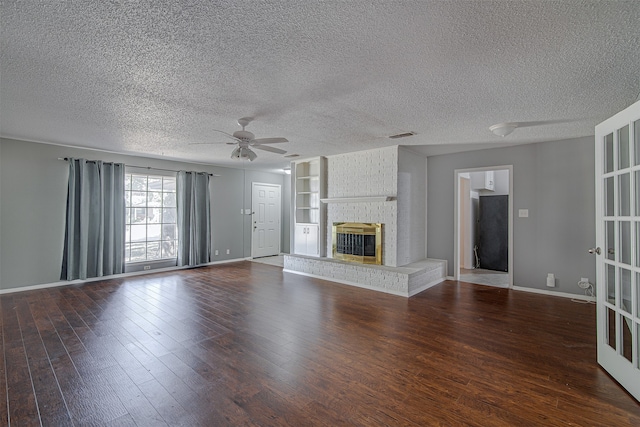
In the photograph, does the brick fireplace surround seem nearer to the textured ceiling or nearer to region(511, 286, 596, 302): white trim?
region(511, 286, 596, 302): white trim

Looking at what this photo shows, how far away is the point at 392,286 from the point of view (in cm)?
465

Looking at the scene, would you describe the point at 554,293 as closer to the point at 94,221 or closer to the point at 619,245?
the point at 619,245

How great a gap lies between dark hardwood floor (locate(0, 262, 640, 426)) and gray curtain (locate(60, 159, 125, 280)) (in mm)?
1023

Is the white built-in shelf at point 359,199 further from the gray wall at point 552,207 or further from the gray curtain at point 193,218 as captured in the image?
the gray curtain at point 193,218

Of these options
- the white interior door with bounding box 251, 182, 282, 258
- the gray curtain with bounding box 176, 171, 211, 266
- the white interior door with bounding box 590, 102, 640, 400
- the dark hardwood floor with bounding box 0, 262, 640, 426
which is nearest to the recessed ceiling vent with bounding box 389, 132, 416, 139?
Result: the white interior door with bounding box 590, 102, 640, 400

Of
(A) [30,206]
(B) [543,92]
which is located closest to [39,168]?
(A) [30,206]

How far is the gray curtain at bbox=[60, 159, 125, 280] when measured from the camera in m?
5.16

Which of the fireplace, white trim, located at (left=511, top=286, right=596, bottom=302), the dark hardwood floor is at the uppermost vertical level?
the fireplace

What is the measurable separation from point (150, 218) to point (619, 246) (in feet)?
24.5

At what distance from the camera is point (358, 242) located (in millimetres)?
5473

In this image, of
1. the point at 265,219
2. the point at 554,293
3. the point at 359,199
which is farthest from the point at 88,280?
the point at 554,293

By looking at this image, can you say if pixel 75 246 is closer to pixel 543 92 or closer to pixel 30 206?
pixel 30 206

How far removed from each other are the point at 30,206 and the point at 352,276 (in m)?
5.68

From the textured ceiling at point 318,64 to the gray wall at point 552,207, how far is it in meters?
0.66
